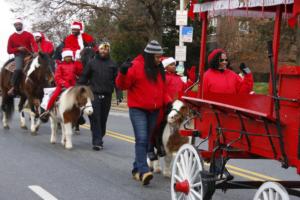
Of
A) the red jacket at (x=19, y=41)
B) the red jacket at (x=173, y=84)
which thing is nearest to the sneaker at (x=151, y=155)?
the red jacket at (x=173, y=84)

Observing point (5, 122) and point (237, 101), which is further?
point (5, 122)

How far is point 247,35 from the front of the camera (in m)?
32.5

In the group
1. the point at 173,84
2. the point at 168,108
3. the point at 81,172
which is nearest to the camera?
the point at 168,108

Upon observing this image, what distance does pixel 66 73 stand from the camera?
12.7 metres

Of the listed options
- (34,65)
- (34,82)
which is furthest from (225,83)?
(34,82)

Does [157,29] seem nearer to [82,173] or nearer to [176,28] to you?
[176,28]

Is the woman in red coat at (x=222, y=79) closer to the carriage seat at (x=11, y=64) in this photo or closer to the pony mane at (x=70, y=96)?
the pony mane at (x=70, y=96)

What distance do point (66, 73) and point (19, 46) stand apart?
3022mm

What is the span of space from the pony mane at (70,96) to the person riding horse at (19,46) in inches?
133

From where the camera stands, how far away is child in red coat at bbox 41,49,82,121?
12492 millimetres

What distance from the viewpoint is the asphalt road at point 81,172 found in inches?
305

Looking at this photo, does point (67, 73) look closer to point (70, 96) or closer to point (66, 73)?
point (66, 73)

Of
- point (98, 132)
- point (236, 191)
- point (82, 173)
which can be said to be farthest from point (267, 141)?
point (98, 132)

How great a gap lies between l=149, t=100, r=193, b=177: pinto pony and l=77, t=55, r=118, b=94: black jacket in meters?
3.26
